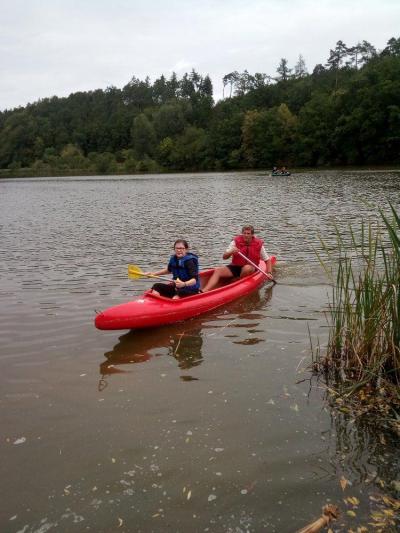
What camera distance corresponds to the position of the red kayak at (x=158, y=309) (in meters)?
6.82

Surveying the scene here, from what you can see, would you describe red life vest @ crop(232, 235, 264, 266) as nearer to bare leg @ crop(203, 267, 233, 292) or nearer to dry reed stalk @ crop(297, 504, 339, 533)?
bare leg @ crop(203, 267, 233, 292)

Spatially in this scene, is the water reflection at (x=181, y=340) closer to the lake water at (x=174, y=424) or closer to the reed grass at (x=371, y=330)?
the lake water at (x=174, y=424)

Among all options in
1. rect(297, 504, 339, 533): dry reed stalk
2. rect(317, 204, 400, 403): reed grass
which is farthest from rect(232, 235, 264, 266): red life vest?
rect(297, 504, 339, 533): dry reed stalk

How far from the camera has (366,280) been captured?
4.77m

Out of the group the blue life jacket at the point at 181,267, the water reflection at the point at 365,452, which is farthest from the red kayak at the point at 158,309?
the water reflection at the point at 365,452

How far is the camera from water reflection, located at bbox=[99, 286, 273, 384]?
20.2 feet

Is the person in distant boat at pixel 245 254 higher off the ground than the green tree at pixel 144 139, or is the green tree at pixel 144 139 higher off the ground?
the green tree at pixel 144 139

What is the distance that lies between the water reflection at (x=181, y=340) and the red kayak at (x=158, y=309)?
156 millimetres

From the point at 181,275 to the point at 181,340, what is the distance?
1.50 m

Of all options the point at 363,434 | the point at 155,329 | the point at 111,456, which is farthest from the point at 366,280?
the point at 155,329

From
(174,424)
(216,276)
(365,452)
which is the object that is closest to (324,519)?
(365,452)

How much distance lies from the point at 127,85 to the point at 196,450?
A: 16128cm

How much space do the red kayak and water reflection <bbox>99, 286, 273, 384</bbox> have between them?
16 centimetres

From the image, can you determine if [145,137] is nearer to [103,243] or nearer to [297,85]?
[297,85]
